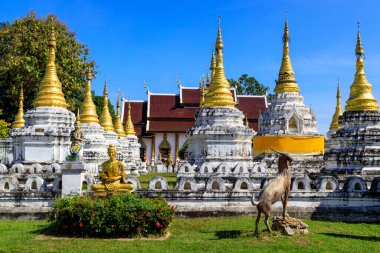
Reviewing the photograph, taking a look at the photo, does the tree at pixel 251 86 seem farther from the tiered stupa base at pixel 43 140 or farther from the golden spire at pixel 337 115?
the tiered stupa base at pixel 43 140

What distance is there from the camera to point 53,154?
666 inches

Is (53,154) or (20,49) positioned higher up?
(20,49)

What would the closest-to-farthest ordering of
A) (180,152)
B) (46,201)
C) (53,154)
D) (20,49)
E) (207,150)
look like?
(46,201)
(53,154)
(207,150)
(20,49)
(180,152)

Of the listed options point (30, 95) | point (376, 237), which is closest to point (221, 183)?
point (376, 237)

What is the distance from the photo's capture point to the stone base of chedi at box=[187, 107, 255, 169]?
1948 cm

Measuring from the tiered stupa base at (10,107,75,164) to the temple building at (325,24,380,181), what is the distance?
32.9ft

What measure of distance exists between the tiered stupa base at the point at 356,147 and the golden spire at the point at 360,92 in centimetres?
37

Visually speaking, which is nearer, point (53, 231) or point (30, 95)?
point (53, 231)

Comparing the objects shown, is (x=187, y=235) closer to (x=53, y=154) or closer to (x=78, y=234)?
(x=78, y=234)

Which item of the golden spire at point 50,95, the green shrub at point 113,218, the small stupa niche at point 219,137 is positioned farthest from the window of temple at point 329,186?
the golden spire at point 50,95

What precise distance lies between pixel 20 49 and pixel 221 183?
83.1ft

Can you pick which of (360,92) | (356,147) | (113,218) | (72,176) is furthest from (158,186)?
(360,92)

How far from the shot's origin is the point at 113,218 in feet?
28.6

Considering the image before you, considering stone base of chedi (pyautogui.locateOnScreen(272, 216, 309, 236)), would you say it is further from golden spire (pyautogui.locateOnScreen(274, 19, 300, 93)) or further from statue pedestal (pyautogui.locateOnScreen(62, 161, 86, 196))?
golden spire (pyautogui.locateOnScreen(274, 19, 300, 93))
